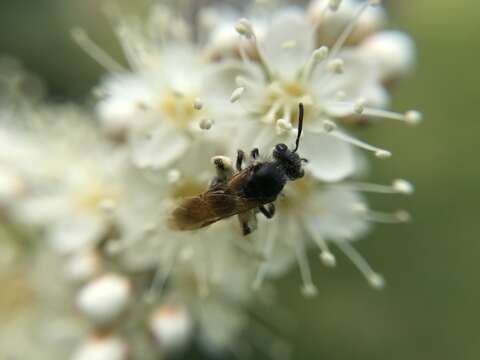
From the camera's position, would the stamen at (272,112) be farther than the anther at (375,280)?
No

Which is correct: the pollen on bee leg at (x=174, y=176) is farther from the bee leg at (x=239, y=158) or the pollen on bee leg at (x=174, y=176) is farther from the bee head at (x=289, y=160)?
the bee head at (x=289, y=160)

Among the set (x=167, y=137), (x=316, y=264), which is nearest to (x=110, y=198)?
(x=167, y=137)

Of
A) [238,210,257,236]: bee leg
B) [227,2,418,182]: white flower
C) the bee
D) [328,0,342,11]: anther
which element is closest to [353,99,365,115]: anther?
[227,2,418,182]: white flower

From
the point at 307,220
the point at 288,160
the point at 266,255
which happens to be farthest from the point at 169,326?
the point at 288,160

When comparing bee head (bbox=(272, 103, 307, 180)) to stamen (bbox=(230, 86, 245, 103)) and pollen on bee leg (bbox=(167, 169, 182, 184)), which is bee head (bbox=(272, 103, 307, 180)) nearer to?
stamen (bbox=(230, 86, 245, 103))

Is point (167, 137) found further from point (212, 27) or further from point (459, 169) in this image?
point (459, 169)

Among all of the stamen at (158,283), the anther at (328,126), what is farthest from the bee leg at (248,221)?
the stamen at (158,283)
